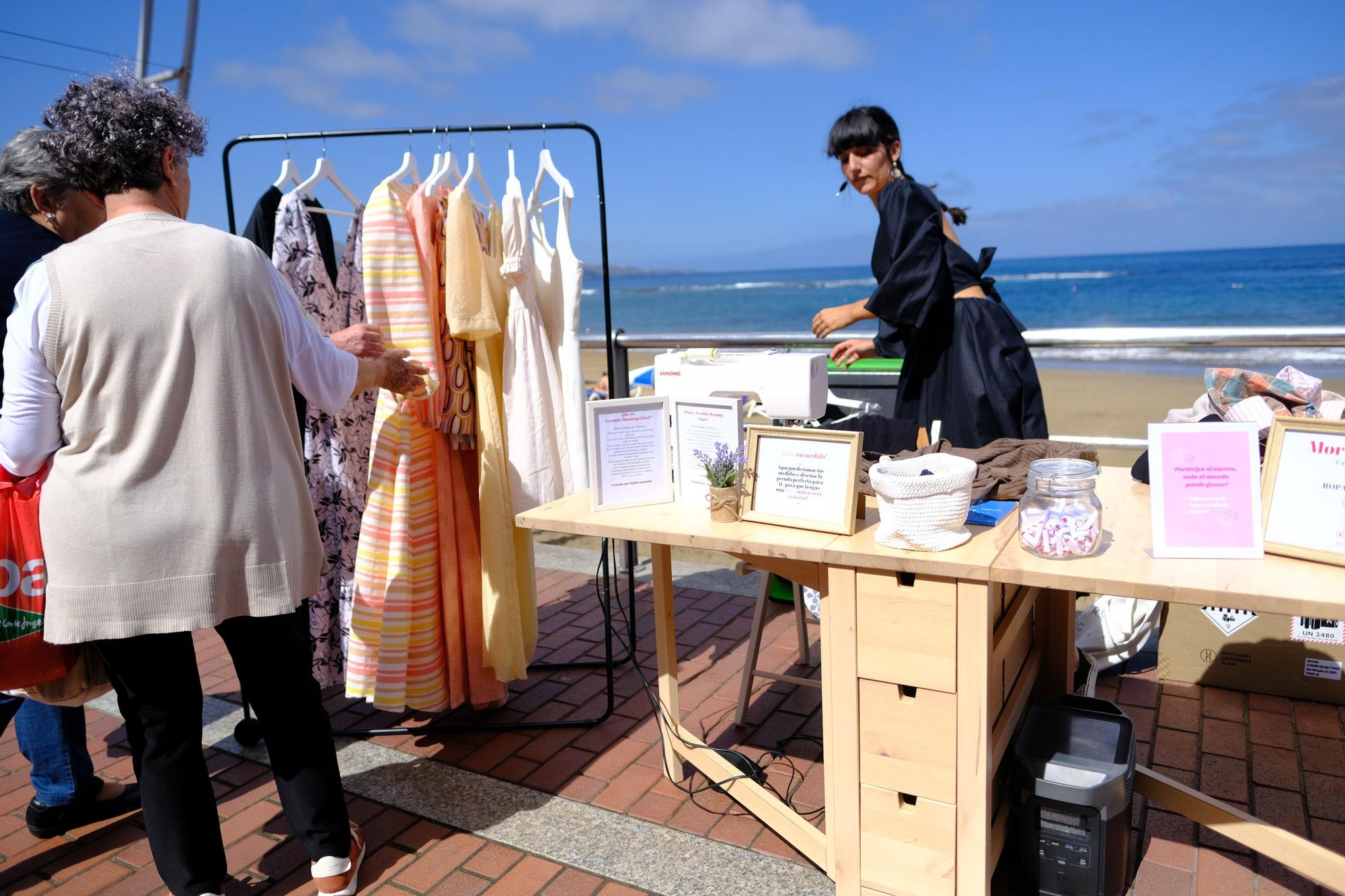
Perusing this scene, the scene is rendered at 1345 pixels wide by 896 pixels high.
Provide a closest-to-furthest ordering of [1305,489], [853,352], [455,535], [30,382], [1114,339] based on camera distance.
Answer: [1305,489]
[30,382]
[455,535]
[853,352]
[1114,339]

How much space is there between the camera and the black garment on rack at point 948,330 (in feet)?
8.69

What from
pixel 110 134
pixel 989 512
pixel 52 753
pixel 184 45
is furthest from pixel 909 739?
pixel 184 45

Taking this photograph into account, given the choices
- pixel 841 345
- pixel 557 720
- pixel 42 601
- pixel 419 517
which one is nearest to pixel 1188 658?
pixel 841 345

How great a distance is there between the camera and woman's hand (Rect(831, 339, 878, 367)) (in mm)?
2881

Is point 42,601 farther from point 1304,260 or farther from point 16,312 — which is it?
point 1304,260

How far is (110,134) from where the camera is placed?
170 centimetres

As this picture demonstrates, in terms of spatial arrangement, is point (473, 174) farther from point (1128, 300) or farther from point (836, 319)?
point (1128, 300)

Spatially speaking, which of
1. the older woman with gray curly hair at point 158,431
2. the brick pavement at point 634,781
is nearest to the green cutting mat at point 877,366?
the brick pavement at point 634,781

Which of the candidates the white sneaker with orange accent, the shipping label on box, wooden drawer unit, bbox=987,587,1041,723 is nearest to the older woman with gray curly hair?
the white sneaker with orange accent

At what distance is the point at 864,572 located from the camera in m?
1.77

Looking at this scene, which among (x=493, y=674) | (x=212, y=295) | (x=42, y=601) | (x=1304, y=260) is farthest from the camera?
(x=1304, y=260)

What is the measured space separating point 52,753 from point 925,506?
243cm

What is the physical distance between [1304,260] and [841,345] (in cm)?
4737

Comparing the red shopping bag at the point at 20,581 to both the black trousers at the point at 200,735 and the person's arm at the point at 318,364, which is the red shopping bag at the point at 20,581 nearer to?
the black trousers at the point at 200,735
